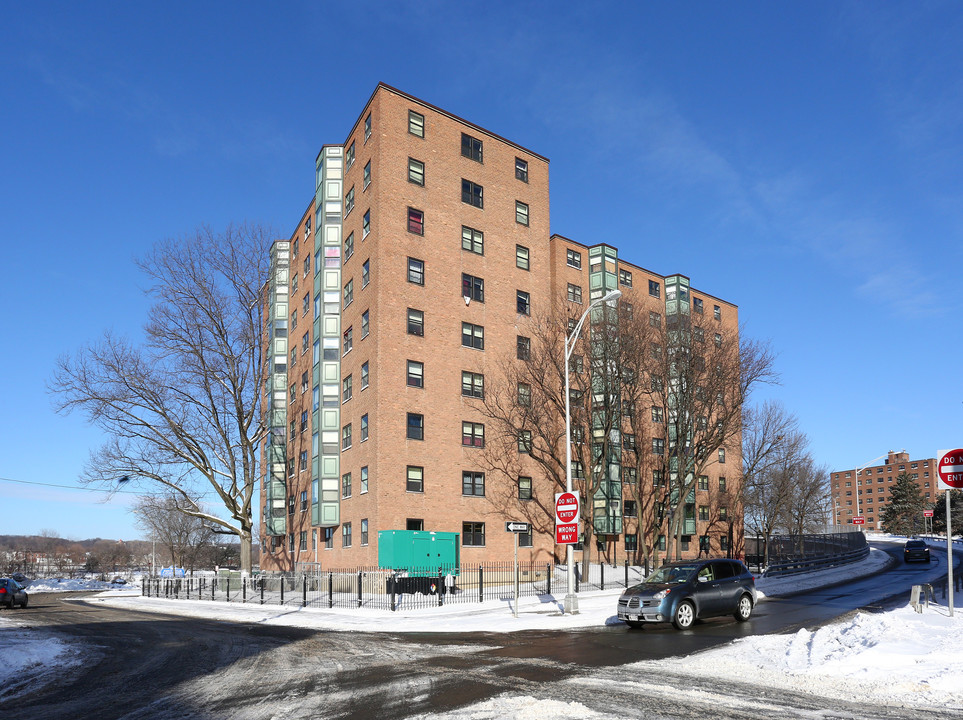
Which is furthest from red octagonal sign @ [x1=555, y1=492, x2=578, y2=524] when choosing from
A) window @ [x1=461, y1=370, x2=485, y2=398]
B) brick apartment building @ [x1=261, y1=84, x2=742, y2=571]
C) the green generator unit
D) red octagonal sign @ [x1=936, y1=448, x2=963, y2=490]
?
window @ [x1=461, y1=370, x2=485, y2=398]

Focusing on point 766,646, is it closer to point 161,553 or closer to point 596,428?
point 596,428

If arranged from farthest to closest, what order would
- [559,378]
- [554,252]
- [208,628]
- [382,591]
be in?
[554,252] → [559,378] → [382,591] → [208,628]

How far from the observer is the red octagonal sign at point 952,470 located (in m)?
17.5

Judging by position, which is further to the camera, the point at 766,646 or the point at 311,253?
the point at 311,253

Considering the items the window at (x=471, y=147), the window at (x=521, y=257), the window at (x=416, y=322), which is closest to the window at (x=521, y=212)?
the window at (x=521, y=257)

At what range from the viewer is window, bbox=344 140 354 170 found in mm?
47969

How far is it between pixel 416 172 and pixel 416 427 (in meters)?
15.0

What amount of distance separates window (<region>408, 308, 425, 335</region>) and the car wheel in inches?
998

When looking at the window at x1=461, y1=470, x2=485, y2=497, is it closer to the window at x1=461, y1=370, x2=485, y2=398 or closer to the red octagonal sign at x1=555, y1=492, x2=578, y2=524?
the window at x1=461, y1=370, x2=485, y2=398

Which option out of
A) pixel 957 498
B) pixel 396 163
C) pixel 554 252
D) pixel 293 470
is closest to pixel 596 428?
pixel 554 252

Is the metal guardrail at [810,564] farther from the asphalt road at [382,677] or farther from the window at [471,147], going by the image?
the window at [471,147]

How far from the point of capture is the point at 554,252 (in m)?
54.7

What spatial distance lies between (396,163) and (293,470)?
25.7 m

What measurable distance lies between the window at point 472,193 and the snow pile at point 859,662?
3458 cm
